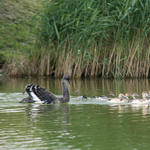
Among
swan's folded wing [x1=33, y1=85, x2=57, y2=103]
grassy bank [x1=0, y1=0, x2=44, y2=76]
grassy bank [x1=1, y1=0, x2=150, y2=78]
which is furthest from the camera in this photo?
grassy bank [x1=0, y1=0, x2=44, y2=76]

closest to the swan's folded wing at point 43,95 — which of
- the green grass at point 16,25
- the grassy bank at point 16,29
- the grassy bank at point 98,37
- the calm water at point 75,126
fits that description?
the calm water at point 75,126

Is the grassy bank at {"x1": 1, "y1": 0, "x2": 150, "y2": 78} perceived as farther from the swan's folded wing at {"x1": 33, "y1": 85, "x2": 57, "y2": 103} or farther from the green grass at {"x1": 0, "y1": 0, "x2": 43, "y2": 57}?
the green grass at {"x1": 0, "y1": 0, "x2": 43, "y2": 57}

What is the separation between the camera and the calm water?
16.7ft

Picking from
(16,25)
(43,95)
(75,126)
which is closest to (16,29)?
(16,25)

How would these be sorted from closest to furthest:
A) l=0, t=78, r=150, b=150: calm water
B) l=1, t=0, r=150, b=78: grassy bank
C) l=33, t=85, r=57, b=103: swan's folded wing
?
l=0, t=78, r=150, b=150: calm water
l=33, t=85, r=57, b=103: swan's folded wing
l=1, t=0, r=150, b=78: grassy bank

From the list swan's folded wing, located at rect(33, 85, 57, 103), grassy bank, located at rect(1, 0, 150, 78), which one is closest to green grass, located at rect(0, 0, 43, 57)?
grassy bank, located at rect(1, 0, 150, 78)

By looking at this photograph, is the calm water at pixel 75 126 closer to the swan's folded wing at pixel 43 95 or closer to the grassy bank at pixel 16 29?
the swan's folded wing at pixel 43 95

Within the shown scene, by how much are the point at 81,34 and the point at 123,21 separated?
1.92 m


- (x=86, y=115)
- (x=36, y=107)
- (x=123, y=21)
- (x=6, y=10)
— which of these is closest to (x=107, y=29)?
(x=123, y=21)

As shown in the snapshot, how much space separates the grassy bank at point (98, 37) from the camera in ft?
50.0

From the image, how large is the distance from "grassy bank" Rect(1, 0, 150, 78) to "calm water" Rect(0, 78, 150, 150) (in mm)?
6388

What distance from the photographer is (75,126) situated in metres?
6.31

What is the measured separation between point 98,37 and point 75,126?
10217 millimetres

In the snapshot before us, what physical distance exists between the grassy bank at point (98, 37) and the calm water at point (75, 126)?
639 centimetres
